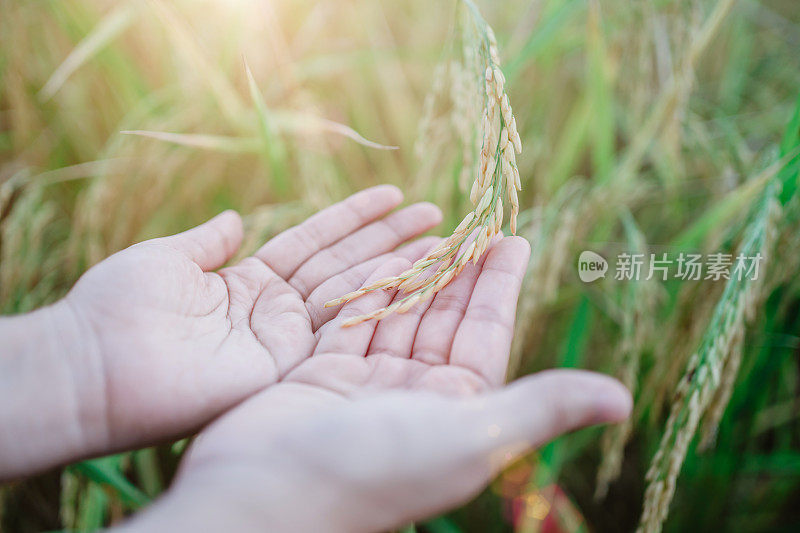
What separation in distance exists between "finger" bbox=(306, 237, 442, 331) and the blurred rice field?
0.54ft

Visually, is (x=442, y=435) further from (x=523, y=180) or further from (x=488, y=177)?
(x=523, y=180)

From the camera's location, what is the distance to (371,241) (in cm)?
110

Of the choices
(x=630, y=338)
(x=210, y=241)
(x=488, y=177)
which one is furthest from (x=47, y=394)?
(x=630, y=338)

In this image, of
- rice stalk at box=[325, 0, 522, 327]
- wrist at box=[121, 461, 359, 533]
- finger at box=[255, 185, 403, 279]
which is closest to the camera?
wrist at box=[121, 461, 359, 533]

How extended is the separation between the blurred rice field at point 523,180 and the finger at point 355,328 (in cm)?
27

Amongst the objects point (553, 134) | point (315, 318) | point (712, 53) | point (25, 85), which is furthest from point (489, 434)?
point (712, 53)

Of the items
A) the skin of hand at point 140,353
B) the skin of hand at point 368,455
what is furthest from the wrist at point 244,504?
the skin of hand at point 140,353

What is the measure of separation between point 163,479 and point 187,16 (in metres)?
1.26

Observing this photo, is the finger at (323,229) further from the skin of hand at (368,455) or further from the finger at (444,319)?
the skin of hand at (368,455)

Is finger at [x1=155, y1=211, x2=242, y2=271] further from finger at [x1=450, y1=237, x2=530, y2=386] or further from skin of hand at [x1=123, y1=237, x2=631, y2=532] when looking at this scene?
finger at [x1=450, y1=237, x2=530, y2=386]

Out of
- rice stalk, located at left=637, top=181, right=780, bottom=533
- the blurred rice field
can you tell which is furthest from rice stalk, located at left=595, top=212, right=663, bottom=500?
rice stalk, located at left=637, top=181, right=780, bottom=533

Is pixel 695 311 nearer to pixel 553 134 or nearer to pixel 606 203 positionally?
pixel 606 203

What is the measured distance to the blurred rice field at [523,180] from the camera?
970 mm

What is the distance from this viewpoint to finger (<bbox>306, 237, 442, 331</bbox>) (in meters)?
0.95
